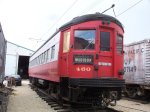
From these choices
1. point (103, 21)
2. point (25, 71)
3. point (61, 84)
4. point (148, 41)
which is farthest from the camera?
point (25, 71)

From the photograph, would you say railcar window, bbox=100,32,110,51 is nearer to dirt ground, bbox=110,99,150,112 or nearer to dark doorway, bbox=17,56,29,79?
dirt ground, bbox=110,99,150,112

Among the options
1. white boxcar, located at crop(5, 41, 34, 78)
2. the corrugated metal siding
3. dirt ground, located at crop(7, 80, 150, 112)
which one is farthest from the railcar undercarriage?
white boxcar, located at crop(5, 41, 34, 78)

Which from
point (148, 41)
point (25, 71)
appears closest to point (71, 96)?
point (148, 41)

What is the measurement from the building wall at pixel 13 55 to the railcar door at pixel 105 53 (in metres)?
36.7

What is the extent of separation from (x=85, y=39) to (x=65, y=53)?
3.31ft

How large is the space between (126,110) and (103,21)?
408 centimetres

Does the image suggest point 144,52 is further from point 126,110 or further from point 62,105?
point 62,105

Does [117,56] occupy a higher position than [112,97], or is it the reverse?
[117,56]

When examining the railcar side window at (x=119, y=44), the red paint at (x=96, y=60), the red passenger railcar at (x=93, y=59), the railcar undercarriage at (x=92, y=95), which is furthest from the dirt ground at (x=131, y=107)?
the railcar side window at (x=119, y=44)

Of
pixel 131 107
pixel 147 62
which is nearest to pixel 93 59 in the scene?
pixel 131 107

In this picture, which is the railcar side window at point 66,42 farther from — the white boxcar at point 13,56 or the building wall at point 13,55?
the building wall at point 13,55

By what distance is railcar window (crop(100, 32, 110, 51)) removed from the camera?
11.4m

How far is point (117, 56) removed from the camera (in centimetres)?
1170

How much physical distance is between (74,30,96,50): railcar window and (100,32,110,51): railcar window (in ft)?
0.96
